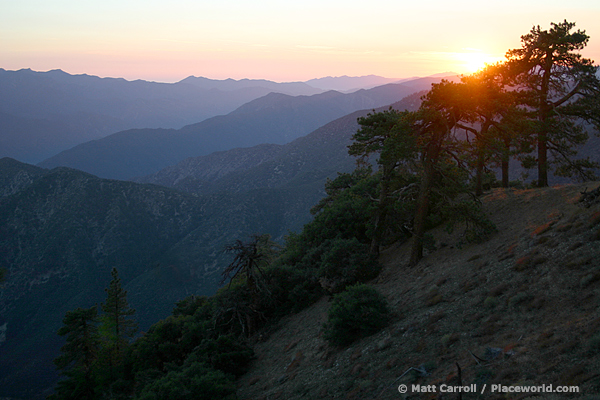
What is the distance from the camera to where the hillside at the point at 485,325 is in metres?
6.99

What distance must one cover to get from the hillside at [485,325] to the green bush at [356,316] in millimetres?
425

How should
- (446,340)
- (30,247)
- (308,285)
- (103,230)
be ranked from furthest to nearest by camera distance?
(103,230) → (30,247) → (308,285) → (446,340)

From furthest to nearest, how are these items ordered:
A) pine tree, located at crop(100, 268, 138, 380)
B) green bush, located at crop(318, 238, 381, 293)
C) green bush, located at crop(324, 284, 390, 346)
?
pine tree, located at crop(100, 268, 138, 380), green bush, located at crop(318, 238, 381, 293), green bush, located at crop(324, 284, 390, 346)

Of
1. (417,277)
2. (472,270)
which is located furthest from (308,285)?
(472,270)

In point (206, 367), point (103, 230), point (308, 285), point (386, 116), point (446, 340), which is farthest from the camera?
point (103, 230)

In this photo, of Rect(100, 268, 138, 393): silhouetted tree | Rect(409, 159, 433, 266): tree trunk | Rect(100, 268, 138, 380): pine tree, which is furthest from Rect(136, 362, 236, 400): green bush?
Rect(100, 268, 138, 380): pine tree

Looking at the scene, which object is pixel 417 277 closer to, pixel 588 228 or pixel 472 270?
pixel 472 270

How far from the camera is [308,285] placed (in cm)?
2144

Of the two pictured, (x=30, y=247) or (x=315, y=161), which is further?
(x=315, y=161)

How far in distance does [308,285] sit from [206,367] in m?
8.04

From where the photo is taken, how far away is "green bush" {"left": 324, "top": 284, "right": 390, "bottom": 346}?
1236cm

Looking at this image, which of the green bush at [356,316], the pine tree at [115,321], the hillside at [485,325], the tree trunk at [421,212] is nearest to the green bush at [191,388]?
the hillside at [485,325]

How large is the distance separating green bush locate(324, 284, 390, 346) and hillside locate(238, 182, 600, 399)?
0.42 metres

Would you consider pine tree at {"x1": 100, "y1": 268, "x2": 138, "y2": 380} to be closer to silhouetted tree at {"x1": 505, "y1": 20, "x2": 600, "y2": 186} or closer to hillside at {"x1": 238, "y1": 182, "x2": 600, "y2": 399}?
hillside at {"x1": 238, "y1": 182, "x2": 600, "y2": 399}
